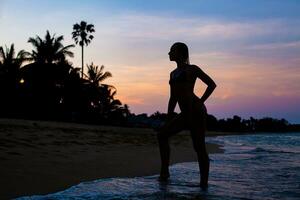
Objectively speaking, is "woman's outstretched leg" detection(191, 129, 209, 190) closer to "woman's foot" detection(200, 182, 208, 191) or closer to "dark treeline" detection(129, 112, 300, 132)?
"woman's foot" detection(200, 182, 208, 191)

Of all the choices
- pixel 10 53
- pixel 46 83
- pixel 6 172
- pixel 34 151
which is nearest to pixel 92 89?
pixel 46 83

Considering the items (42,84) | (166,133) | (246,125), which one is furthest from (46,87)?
(246,125)

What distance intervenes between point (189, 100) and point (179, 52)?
0.57m

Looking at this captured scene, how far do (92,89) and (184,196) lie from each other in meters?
37.3

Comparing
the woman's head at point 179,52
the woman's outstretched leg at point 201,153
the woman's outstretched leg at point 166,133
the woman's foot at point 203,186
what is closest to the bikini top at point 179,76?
the woman's head at point 179,52

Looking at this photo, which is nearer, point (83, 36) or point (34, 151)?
point (34, 151)

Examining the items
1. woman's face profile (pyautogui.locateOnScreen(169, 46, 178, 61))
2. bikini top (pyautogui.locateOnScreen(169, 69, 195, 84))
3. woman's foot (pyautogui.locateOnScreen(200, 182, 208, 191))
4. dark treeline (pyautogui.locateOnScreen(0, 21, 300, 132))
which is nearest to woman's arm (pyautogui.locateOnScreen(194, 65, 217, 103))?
bikini top (pyautogui.locateOnScreen(169, 69, 195, 84))

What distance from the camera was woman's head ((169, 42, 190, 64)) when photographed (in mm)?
4887

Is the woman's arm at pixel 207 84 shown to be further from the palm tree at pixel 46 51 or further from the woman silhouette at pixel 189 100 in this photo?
the palm tree at pixel 46 51

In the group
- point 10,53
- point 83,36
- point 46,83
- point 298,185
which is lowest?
point 298,185

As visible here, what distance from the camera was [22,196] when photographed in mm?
3777

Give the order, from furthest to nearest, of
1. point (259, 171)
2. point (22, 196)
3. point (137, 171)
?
point (259, 171)
point (137, 171)
point (22, 196)

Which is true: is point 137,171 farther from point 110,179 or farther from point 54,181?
point 54,181

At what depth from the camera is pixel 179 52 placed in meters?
4.89
